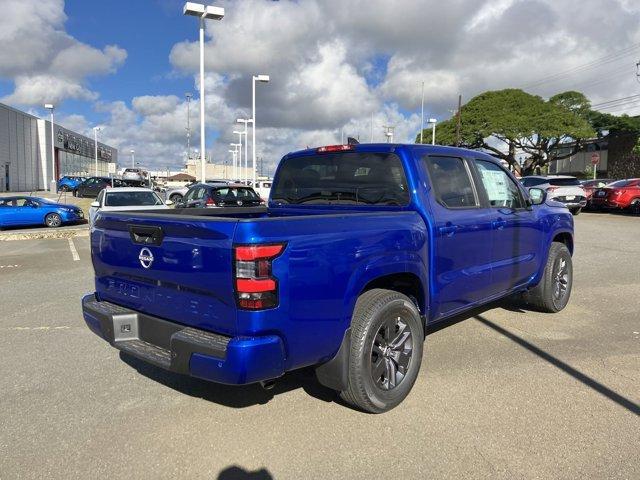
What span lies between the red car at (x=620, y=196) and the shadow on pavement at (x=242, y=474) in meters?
22.1

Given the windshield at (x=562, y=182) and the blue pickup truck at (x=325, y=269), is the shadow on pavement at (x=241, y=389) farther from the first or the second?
the windshield at (x=562, y=182)

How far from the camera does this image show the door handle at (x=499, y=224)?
4.72 m

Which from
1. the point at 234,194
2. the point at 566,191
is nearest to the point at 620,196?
the point at 566,191

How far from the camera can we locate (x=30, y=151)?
5822 centimetres

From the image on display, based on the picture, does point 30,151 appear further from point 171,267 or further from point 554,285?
point 171,267

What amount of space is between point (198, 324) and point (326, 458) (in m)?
1.10

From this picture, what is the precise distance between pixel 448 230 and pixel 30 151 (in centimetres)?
6478

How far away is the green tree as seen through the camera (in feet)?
136

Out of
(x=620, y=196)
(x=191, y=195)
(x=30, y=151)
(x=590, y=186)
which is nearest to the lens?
(x=191, y=195)

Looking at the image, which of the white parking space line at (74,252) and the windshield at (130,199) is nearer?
the white parking space line at (74,252)

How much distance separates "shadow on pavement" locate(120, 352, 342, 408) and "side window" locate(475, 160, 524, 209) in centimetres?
237

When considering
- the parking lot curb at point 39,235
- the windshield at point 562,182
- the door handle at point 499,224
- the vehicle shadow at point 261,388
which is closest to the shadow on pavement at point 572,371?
the vehicle shadow at point 261,388

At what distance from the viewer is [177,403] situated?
3764mm

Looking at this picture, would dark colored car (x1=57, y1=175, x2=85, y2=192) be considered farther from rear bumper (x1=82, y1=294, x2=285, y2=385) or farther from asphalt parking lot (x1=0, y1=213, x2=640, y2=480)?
rear bumper (x1=82, y1=294, x2=285, y2=385)
